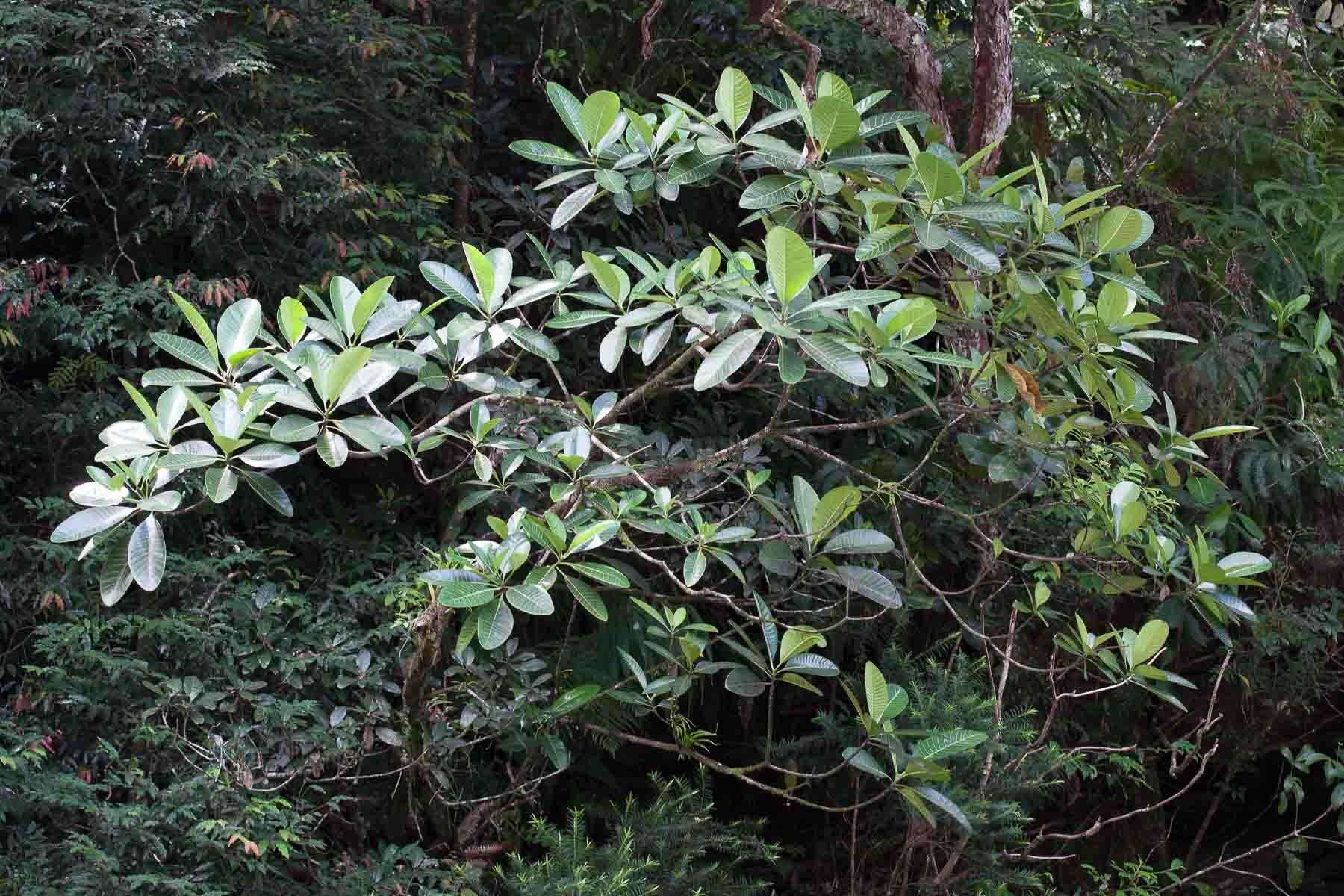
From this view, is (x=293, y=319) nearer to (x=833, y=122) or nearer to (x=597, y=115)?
(x=597, y=115)

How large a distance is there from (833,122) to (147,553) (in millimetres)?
1139

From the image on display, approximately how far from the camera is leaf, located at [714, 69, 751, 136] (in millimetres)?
1979

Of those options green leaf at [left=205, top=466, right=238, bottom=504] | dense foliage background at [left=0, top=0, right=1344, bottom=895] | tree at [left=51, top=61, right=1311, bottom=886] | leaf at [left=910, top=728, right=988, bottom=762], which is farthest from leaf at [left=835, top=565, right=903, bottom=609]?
green leaf at [left=205, top=466, right=238, bottom=504]

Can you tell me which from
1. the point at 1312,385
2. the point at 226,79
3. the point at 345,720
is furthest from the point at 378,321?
the point at 1312,385

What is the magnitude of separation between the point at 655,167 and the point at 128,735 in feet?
4.78

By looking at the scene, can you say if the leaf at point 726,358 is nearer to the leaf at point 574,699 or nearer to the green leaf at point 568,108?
the green leaf at point 568,108

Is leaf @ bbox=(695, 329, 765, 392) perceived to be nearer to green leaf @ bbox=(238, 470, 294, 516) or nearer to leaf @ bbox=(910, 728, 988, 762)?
green leaf @ bbox=(238, 470, 294, 516)

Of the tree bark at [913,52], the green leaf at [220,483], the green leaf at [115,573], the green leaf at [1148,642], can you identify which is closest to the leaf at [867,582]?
the green leaf at [1148,642]

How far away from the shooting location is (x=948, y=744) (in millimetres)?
2297

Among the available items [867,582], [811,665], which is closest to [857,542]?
[867,582]

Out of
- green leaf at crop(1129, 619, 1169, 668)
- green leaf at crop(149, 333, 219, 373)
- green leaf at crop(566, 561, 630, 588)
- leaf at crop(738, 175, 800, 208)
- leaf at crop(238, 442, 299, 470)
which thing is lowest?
green leaf at crop(1129, 619, 1169, 668)

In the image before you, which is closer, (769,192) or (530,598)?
(530,598)

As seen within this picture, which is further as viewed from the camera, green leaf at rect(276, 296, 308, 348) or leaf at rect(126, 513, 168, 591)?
green leaf at rect(276, 296, 308, 348)

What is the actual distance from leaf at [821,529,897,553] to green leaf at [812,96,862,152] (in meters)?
0.61
